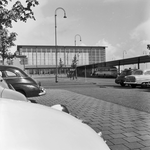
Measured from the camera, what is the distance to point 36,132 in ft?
2.17

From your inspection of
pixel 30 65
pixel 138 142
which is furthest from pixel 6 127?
pixel 30 65

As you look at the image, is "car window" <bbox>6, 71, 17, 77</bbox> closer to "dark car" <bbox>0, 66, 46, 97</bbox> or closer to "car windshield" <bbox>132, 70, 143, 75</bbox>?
"dark car" <bbox>0, 66, 46, 97</bbox>

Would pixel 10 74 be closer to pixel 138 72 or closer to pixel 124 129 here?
pixel 124 129

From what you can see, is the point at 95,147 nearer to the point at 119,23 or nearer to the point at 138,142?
the point at 119,23

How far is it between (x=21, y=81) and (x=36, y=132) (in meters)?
7.02

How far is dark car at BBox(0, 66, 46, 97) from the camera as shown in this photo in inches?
288

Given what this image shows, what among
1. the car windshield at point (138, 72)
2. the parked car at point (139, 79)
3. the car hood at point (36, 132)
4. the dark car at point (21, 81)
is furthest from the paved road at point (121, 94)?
the car hood at point (36, 132)

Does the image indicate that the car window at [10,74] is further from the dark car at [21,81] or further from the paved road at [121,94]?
the paved road at [121,94]

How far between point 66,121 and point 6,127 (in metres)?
0.26

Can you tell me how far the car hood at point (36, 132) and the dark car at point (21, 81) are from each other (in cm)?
676

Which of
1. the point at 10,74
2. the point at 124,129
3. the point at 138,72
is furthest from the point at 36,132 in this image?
the point at 138,72

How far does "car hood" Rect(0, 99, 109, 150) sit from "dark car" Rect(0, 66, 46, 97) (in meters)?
6.76

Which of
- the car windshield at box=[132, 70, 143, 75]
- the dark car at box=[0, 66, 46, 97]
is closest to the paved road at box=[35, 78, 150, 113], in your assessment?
the car windshield at box=[132, 70, 143, 75]

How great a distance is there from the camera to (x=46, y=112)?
2.68ft
